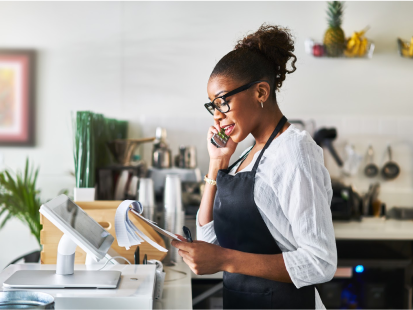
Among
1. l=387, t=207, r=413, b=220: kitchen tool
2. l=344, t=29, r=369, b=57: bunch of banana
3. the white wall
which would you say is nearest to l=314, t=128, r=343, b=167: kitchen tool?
the white wall

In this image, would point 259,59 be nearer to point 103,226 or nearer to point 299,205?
point 299,205

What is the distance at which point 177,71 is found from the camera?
3.40 m

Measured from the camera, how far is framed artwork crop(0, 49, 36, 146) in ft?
10.8

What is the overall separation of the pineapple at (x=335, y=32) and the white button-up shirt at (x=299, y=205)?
220 cm

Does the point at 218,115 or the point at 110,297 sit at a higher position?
the point at 218,115

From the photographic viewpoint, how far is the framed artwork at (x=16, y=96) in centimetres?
329

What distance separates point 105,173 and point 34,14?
1.53 meters

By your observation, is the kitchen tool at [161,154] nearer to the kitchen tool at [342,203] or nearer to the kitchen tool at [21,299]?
the kitchen tool at [342,203]

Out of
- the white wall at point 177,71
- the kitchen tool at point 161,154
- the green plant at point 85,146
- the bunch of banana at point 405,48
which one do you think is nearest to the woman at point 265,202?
the green plant at point 85,146

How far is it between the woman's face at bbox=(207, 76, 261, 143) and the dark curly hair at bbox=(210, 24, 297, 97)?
0.03 m

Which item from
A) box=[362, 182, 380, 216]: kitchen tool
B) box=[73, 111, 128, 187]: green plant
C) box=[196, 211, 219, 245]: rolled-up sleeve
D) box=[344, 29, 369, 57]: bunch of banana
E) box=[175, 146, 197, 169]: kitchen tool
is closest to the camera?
box=[196, 211, 219, 245]: rolled-up sleeve

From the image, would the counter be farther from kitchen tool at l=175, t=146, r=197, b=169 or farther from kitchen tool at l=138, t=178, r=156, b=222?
kitchen tool at l=175, t=146, r=197, b=169

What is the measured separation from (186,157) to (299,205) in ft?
6.52

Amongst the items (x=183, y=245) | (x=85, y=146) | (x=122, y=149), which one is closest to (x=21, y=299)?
(x=183, y=245)
